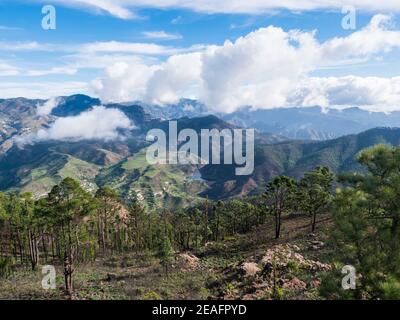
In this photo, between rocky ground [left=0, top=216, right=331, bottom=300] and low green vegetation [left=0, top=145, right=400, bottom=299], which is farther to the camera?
rocky ground [left=0, top=216, right=331, bottom=300]

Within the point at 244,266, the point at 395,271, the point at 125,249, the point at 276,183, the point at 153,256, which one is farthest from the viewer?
the point at 125,249

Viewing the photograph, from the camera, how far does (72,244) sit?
46125mm

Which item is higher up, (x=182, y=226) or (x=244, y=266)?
(x=244, y=266)

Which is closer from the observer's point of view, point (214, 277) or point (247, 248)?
point (214, 277)

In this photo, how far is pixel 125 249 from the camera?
121m

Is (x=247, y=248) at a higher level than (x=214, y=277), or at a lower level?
lower

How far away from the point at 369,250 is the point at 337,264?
7.05 ft

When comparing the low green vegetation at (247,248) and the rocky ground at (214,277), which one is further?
the rocky ground at (214,277)

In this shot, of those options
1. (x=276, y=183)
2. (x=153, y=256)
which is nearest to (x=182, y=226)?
(x=153, y=256)

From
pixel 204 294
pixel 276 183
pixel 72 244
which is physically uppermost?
pixel 276 183

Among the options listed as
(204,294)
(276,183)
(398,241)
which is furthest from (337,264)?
(276,183)

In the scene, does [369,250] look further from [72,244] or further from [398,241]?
[72,244]
